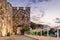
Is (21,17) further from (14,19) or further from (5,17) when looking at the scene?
(5,17)

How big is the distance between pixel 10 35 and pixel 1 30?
37 cm

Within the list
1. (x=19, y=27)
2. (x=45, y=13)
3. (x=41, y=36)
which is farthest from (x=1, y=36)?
(x=45, y=13)

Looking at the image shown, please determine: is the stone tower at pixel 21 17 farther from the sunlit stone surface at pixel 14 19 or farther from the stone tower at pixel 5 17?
the stone tower at pixel 5 17

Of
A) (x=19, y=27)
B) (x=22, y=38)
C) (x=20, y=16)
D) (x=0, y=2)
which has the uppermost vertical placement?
(x=0, y=2)

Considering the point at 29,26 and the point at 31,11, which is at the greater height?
the point at 31,11

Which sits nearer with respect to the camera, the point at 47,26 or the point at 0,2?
the point at 47,26

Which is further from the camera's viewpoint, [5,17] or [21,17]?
[5,17]

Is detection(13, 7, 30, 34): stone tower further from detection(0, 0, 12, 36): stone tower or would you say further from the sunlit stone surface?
detection(0, 0, 12, 36): stone tower

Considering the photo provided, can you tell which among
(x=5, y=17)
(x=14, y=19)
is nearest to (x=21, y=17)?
(x=14, y=19)

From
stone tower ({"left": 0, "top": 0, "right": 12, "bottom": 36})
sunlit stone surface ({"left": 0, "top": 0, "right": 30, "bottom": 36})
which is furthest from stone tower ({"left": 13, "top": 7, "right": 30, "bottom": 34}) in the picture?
stone tower ({"left": 0, "top": 0, "right": 12, "bottom": 36})

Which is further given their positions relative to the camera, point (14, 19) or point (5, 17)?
point (5, 17)

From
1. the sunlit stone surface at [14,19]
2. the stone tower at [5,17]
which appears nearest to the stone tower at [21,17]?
the sunlit stone surface at [14,19]

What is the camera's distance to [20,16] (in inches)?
162

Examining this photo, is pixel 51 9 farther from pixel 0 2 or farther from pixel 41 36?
pixel 0 2
